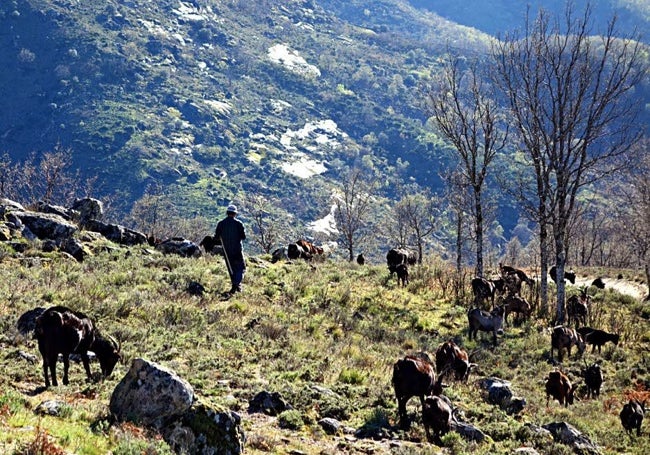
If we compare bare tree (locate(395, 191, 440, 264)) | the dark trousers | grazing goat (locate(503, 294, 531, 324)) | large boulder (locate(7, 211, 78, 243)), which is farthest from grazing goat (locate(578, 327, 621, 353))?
large boulder (locate(7, 211, 78, 243))

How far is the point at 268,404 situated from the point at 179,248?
16990 mm

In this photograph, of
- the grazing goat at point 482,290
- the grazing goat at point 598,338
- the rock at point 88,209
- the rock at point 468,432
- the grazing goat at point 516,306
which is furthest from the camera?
the rock at point 88,209

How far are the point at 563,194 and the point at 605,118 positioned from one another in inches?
145

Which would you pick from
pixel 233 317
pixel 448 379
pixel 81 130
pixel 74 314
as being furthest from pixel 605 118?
pixel 81 130

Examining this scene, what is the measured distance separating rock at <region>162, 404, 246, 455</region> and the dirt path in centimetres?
3737

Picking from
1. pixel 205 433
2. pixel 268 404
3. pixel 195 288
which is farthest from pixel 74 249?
pixel 205 433

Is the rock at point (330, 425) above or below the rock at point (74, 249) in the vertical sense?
below

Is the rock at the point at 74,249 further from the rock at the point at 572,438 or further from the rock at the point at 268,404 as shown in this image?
the rock at the point at 572,438

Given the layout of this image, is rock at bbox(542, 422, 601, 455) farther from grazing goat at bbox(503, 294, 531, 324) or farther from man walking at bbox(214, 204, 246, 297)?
grazing goat at bbox(503, 294, 531, 324)

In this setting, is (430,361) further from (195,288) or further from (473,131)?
(473,131)

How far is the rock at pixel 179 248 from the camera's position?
1021 inches

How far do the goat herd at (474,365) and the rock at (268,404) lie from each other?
1.98m

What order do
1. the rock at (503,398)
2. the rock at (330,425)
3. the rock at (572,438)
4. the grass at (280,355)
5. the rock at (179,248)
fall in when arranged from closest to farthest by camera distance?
the grass at (280,355) → the rock at (330,425) → the rock at (572,438) → the rock at (503,398) → the rock at (179,248)

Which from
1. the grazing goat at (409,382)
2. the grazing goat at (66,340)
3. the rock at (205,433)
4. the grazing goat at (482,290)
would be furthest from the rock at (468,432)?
the grazing goat at (482,290)
